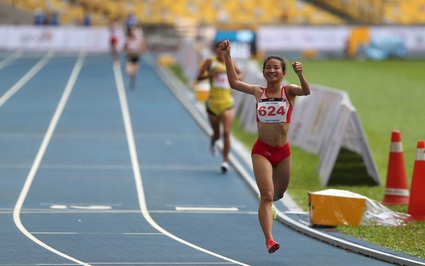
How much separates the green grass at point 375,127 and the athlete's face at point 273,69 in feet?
7.39

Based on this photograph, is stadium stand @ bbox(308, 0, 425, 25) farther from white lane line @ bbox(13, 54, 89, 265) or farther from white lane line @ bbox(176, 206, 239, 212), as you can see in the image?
white lane line @ bbox(176, 206, 239, 212)

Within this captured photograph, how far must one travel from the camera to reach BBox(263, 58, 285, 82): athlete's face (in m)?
11.4

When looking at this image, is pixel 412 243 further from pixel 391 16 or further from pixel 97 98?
pixel 391 16

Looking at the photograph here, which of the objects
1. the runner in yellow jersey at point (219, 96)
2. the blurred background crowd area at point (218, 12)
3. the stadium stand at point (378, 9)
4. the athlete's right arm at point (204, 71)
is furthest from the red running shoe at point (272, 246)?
the stadium stand at point (378, 9)

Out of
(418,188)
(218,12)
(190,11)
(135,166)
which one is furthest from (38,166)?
(218,12)

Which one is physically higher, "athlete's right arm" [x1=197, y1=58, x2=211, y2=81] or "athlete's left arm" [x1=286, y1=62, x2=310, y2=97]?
"athlete's left arm" [x1=286, y1=62, x2=310, y2=97]

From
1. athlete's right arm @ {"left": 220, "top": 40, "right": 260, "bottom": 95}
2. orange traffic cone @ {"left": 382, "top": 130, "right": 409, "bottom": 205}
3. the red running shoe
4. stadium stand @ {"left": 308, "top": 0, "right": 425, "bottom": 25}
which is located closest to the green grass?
orange traffic cone @ {"left": 382, "top": 130, "right": 409, "bottom": 205}

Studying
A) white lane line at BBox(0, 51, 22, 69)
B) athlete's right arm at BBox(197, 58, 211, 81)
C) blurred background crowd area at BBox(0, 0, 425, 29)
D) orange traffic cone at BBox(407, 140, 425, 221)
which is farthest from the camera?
blurred background crowd area at BBox(0, 0, 425, 29)

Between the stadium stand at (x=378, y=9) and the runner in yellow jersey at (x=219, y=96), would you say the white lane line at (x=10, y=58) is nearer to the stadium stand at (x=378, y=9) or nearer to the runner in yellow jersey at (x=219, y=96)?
the stadium stand at (x=378, y=9)

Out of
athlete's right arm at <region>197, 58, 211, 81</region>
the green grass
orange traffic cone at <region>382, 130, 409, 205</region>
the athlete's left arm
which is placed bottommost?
the green grass

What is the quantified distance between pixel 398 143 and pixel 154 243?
4.02 m

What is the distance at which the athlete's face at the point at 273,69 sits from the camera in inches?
448

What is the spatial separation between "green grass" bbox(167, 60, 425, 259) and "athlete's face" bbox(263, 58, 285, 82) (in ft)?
7.39

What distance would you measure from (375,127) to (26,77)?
626 inches
